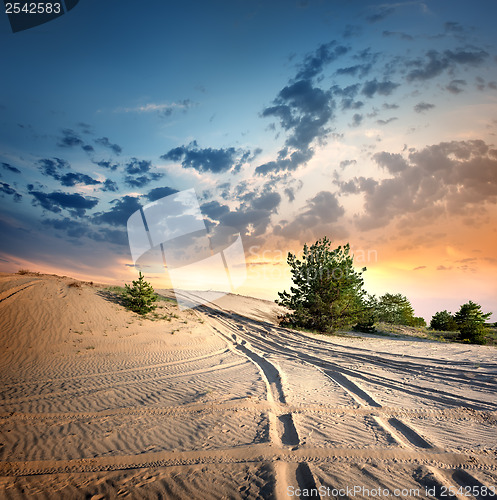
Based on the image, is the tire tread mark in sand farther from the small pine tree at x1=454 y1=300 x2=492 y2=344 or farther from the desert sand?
the small pine tree at x1=454 y1=300 x2=492 y2=344

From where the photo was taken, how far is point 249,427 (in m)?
4.28

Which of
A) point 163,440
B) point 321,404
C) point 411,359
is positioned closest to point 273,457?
point 163,440

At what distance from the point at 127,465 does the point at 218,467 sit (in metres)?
1.27

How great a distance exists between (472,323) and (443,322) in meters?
9.76

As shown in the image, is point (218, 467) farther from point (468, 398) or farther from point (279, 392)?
point (468, 398)

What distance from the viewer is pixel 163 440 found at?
12.9ft

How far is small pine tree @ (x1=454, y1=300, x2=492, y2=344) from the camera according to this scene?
1941 centimetres

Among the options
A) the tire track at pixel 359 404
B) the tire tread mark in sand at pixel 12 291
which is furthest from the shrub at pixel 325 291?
the tire tread mark in sand at pixel 12 291

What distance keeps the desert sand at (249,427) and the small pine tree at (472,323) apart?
1310 centimetres

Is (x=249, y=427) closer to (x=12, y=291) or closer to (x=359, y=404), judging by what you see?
(x=359, y=404)

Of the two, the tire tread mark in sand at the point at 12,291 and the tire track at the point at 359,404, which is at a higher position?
the tire tread mark in sand at the point at 12,291

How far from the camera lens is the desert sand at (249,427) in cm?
300

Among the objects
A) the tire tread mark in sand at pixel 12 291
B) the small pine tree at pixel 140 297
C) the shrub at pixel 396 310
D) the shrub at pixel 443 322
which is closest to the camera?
the tire tread mark in sand at pixel 12 291

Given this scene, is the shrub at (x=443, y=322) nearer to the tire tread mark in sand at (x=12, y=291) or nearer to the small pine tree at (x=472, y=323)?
the small pine tree at (x=472, y=323)
